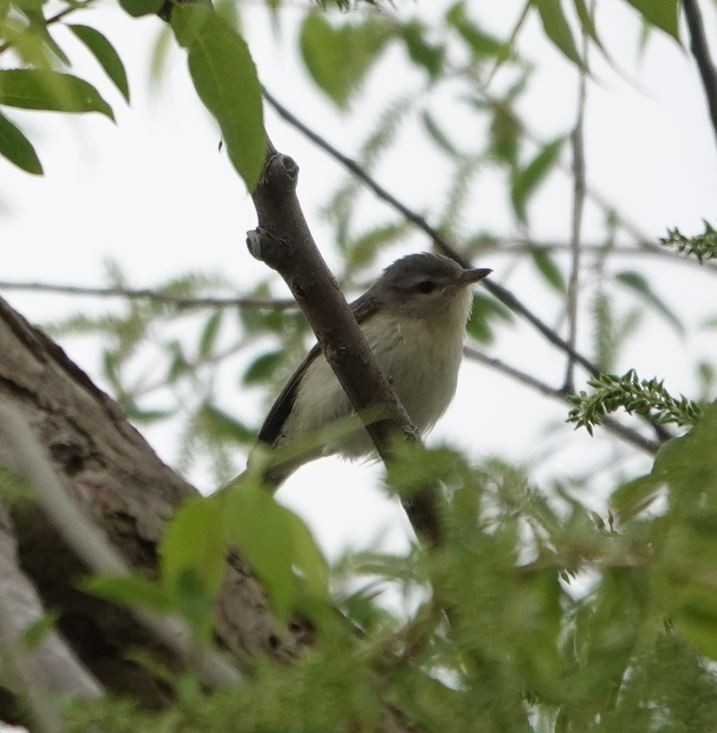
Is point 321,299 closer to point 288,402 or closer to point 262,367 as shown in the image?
point 262,367

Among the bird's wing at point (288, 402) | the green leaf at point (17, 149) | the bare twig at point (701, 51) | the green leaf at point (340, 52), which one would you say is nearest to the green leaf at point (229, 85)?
the green leaf at point (17, 149)

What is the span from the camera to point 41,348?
3.09m

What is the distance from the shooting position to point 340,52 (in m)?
4.16

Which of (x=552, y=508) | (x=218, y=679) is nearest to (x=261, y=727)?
(x=218, y=679)

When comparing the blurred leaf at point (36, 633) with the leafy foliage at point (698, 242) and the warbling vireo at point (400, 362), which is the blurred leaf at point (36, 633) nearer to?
the leafy foliage at point (698, 242)

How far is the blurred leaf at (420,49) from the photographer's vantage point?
5133 millimetres

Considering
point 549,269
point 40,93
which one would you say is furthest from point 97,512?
point 549,269

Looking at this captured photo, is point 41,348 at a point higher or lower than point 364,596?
higher

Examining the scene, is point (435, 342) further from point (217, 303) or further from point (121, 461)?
point (121, 461)

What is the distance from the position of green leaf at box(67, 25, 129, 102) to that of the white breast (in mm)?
4708

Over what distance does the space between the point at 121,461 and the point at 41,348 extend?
1.26ft

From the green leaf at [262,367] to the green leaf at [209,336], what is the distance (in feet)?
0.66

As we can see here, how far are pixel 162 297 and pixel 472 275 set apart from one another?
1.85 m

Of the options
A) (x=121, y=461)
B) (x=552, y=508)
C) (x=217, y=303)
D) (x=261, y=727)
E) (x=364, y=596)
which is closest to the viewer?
(x=261, y=727)
